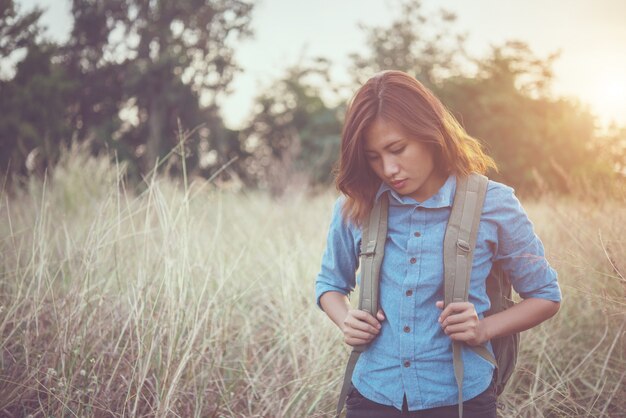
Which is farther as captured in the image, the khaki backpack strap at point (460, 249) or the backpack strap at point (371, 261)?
the backpack strap at point (371, 261)

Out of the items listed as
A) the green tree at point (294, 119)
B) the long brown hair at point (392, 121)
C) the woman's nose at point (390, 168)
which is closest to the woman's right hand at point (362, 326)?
the long brown hair at point (392, 121)

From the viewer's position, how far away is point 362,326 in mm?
1427

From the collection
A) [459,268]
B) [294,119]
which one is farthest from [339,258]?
[294,119]

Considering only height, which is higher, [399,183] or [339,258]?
[399,183]

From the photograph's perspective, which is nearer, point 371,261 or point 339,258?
point 371,261

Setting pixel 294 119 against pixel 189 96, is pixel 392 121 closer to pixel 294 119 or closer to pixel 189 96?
pixel 189 96

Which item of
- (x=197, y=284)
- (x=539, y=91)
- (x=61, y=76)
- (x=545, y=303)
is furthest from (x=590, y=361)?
(x=539, y=91)

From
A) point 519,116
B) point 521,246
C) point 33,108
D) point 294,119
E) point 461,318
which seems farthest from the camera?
point 294,119

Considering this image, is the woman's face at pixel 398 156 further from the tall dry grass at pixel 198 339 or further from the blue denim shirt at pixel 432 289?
the tall dry grass at pixel 198 339

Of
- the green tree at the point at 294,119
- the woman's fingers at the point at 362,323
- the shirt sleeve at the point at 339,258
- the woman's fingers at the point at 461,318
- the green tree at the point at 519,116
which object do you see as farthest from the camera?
the green tree at the point at 294,119

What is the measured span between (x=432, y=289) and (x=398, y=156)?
0.39 meters

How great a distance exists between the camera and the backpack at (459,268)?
4.42ft

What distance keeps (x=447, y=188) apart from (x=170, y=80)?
14.7 meters

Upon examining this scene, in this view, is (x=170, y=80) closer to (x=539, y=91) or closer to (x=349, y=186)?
(x=539, y=91)
